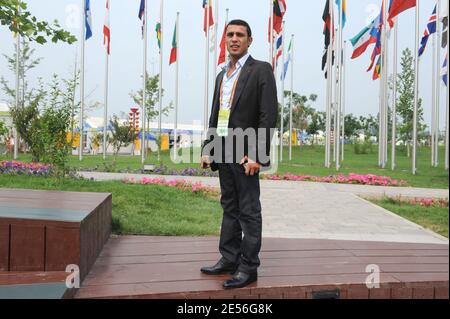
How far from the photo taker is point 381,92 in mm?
18453

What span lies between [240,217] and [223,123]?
0.56 m

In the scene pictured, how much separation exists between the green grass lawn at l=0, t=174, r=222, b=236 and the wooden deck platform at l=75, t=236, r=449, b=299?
96 centimetres

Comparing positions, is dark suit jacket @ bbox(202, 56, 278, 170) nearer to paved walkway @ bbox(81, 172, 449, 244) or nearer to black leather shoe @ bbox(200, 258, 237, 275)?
black leather shoe @ bbox(200, 258, 237, 275)

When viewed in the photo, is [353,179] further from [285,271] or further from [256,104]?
[256,104]

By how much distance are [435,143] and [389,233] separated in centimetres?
Result: 1640

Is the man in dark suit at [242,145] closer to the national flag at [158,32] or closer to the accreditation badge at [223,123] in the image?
the accreditation badge at [223,123]

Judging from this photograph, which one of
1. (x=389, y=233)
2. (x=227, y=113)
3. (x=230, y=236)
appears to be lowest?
(x=389, y=233)

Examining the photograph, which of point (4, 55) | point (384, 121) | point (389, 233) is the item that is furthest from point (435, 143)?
point (4, 55)

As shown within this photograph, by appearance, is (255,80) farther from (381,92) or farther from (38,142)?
(381,92)

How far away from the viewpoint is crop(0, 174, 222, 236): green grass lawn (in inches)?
174

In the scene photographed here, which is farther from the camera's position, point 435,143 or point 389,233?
point 435,143

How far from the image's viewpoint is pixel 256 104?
2527 mm

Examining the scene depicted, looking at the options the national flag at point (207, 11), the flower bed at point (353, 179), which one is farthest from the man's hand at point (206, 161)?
the national flag at point (207, 11)

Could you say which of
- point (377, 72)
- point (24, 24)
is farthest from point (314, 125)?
point (24, 24)
